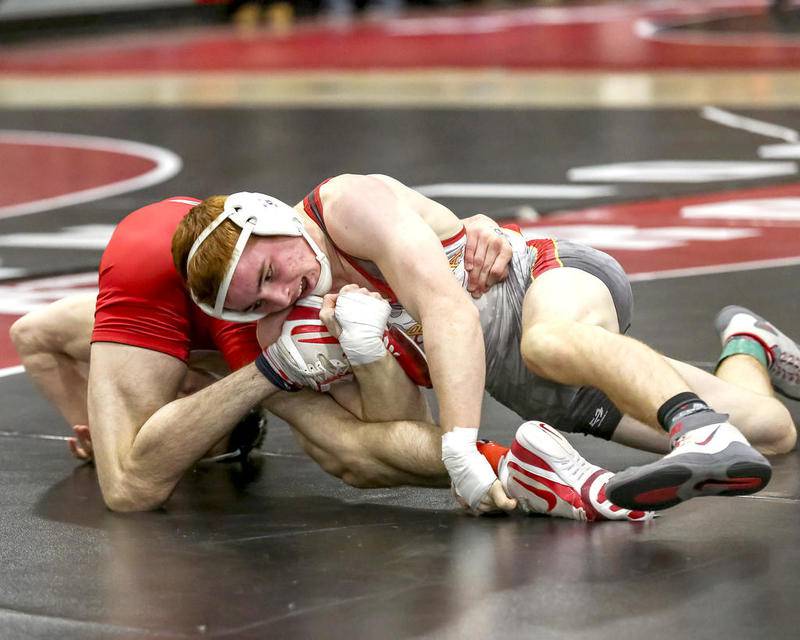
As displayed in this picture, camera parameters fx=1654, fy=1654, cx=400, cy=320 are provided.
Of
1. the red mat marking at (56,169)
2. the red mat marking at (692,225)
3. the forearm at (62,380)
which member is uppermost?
the forearm at (62,380)

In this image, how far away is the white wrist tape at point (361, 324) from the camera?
4426 mm

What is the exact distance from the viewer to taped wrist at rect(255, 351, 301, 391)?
4.54 meters

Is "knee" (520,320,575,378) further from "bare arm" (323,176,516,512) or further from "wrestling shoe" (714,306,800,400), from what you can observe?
"wrestling shoe" (714,306,800,400)

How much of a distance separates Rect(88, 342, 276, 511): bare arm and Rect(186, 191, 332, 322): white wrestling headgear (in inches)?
8.3

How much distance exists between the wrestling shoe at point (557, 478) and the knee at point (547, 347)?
0.56ft

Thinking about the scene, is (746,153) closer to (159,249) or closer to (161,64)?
(159,249)

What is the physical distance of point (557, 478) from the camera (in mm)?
4266

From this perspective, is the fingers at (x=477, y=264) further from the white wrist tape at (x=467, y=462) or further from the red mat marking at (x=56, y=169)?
the red mat marking at (x=56, y=169)

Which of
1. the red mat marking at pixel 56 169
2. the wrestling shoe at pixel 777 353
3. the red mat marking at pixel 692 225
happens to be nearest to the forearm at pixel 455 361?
the wrestling shoe at pixel 777 353

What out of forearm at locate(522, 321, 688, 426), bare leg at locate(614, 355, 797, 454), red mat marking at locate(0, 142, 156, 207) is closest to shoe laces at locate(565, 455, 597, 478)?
forearm at locate(522, 321, 688, 426)

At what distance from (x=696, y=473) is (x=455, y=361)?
2.43ft

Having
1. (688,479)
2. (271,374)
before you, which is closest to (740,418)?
(688,479)

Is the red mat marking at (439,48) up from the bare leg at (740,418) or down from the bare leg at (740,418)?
down

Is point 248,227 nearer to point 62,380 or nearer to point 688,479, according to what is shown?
point 62,380
